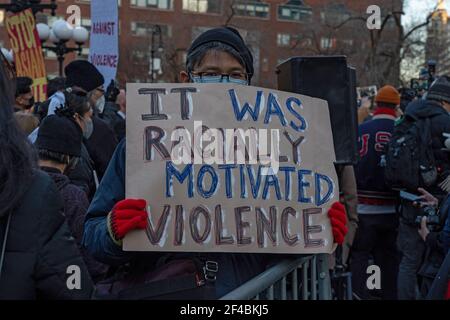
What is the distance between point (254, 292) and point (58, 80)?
5884 millimetres

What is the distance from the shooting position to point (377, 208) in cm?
647

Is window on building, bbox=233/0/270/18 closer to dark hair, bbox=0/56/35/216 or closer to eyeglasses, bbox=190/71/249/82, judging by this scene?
eyeglasses, bbox=190/71/249/82

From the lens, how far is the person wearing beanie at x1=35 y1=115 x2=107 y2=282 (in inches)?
142

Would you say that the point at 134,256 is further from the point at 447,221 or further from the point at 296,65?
the point at 447,221

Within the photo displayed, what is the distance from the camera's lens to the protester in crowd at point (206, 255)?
2387 mm

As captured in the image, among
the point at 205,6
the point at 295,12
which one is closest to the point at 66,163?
the point at 205,6

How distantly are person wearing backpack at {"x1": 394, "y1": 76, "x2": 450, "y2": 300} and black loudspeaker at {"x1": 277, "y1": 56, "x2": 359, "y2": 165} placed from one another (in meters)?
2.40

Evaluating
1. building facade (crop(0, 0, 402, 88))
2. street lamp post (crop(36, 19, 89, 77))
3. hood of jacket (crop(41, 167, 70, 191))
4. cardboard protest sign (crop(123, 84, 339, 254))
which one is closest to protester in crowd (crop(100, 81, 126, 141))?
hood of jacket (crop(41, 167, 70, 191))

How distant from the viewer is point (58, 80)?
7629 mm

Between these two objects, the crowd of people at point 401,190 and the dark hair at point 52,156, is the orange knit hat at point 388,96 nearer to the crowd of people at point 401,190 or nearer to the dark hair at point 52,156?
the crowd of people at point 401,190

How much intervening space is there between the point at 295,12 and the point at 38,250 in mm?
37289

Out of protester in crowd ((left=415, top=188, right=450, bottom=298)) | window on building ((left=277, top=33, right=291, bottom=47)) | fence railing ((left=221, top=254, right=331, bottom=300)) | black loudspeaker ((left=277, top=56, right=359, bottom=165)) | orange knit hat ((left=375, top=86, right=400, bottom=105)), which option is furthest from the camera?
window on building ((left=277, top=33, right=291, bottom=47))

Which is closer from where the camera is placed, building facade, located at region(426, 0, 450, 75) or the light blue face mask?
the light blue face mask

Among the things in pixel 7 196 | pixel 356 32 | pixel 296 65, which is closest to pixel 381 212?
pixel 296 65
